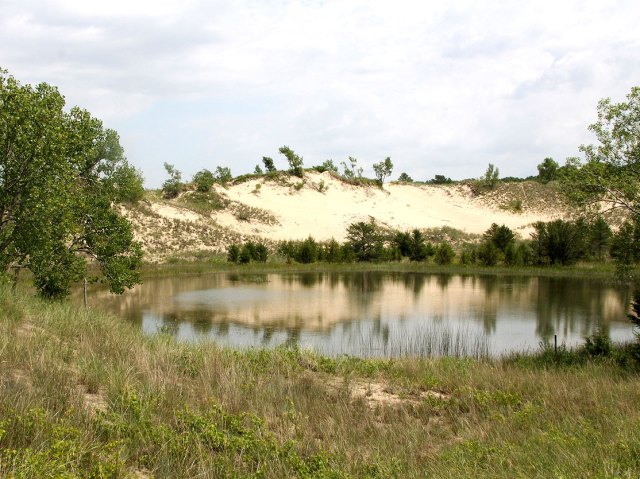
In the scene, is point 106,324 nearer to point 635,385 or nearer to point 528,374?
point 528,374

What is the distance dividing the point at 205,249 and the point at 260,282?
48.4 ft

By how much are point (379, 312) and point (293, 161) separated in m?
49.4

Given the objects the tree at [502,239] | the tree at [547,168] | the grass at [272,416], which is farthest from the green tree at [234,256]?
the tree at [547,168]

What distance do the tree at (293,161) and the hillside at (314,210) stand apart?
1081 millimetres

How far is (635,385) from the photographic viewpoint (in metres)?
8.84

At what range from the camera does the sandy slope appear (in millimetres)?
59656

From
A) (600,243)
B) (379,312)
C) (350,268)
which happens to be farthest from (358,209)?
(379,312)

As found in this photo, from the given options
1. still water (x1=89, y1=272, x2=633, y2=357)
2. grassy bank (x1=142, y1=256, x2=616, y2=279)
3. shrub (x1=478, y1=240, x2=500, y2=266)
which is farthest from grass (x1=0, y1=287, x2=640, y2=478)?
shrub (x1=478, y1=240, x2=500, y2=266)

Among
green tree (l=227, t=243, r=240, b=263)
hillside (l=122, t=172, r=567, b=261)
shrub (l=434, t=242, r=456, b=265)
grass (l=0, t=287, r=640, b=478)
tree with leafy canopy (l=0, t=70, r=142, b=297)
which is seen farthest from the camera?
hillside (l=122, t=172, r=567, b=261)

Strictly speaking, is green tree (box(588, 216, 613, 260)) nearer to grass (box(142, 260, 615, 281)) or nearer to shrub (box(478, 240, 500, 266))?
grass (box(142, 260, 615, 281))

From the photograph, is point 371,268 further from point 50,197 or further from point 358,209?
point 50,197

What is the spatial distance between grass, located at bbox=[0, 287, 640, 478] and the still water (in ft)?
14.2

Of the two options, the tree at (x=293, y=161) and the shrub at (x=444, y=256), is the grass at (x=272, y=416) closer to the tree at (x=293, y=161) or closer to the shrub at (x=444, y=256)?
the shrub at (x=444, y=256)

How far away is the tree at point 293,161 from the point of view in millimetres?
68675
